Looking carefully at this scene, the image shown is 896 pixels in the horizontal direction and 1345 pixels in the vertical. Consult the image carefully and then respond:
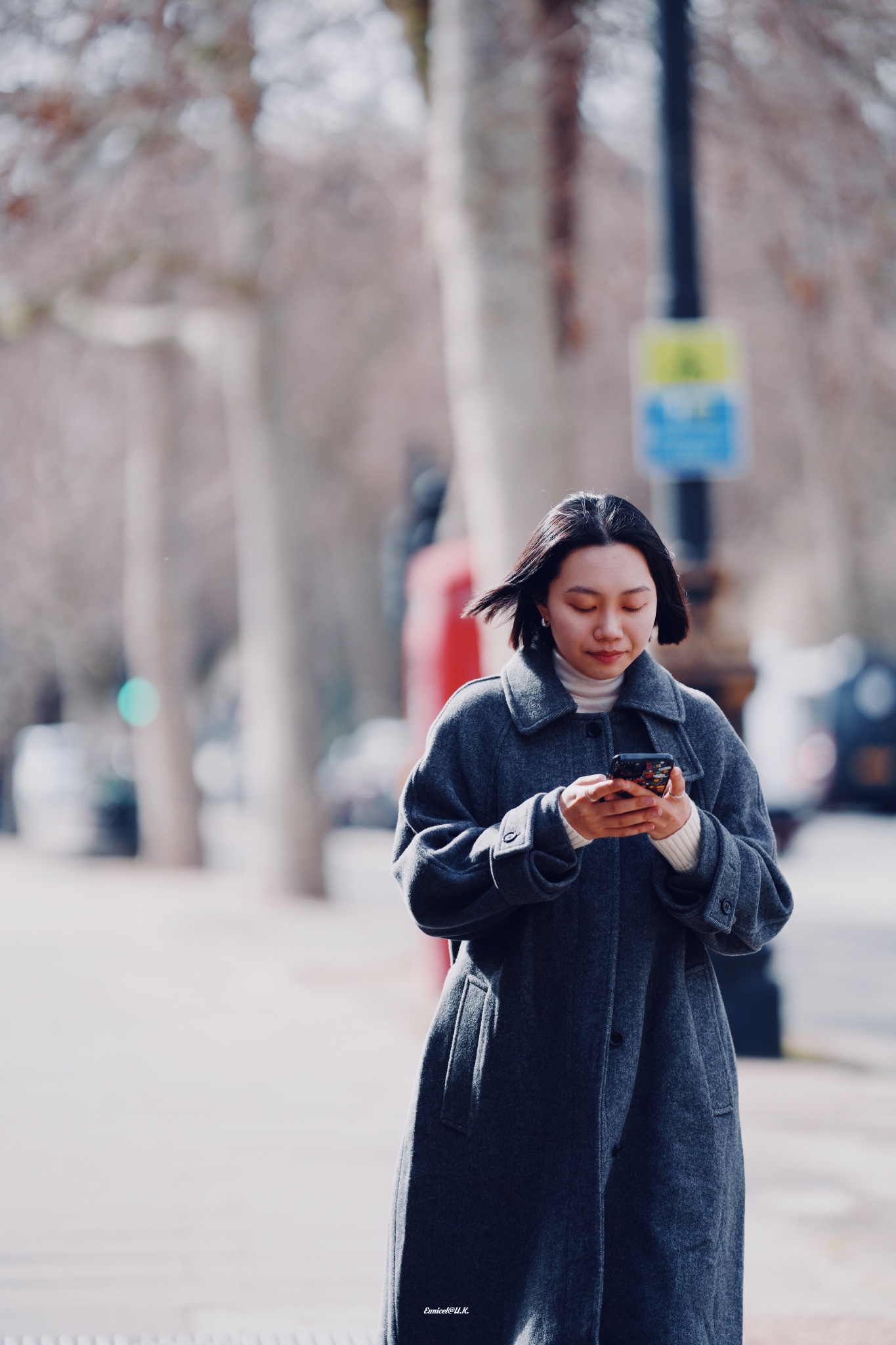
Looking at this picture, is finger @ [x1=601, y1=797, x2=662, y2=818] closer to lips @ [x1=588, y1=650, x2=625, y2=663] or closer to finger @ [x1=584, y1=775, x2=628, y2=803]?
finger @ [x1=584, y1=775, x2=628, y2=803]

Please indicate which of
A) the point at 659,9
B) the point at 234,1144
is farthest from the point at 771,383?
the point at 234,1144

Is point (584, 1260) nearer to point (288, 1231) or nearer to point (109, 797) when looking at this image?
point (288, 1231)

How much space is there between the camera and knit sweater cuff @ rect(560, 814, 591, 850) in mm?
2453

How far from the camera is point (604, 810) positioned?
2.41 m

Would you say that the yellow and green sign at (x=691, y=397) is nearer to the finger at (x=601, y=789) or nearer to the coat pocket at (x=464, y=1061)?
the coat pocket at (x=464, y=1061)

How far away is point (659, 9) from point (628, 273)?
561 cm

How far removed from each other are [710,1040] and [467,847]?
48 cm

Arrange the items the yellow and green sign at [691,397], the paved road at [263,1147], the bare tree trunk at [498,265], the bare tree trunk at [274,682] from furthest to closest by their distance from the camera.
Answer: the bare tree trunk at [274,682] < the bare tree trunk at [498,265] < the yellow and green sign at [691,397] < the paved road at [263,1147]

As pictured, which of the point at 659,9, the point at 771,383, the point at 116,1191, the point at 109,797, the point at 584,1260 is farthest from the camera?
the point at 771,383

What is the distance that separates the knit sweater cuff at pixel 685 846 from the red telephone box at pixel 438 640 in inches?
203

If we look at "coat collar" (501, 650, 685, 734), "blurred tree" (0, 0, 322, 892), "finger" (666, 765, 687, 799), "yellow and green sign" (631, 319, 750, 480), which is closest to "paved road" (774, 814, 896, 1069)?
"yellow and green sign" (631, 319, 750, 480)

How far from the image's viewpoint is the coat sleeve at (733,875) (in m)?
2.52

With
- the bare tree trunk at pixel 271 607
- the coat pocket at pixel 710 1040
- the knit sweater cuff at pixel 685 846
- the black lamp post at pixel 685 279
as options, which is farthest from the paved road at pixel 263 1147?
the bare tree trunk at pixel 271 607

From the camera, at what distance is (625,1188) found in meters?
2.59
